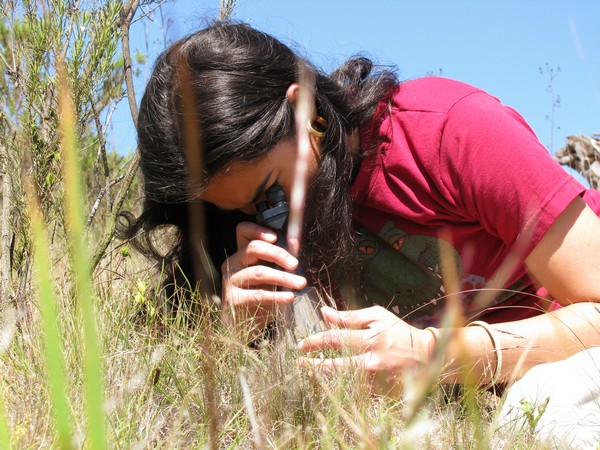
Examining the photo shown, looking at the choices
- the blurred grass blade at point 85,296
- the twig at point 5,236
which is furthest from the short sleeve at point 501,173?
the blurred grass blade at point 85,296

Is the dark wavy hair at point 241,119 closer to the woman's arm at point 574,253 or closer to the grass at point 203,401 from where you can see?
the grass at point 203,401

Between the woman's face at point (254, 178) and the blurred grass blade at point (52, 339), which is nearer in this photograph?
the blurred grass blade at point (52, 339)

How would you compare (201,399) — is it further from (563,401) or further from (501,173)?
(501,173)

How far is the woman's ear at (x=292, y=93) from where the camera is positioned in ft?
6.08

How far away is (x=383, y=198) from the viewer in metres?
1.93

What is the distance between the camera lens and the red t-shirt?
166cm

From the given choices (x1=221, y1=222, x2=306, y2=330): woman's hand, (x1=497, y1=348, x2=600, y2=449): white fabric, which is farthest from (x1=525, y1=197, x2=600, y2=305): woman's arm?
(x1=221, y1=222, x2=306, y2=330): woman's hand

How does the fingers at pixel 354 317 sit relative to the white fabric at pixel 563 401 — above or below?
above

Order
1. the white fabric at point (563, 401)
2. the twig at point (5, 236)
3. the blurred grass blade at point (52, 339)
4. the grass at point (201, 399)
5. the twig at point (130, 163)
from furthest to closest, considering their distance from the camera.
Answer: the twig at point (130, 163), the twig at point (5, 236), the white fabric at point (563, 401), the grass at point (201, 399), the blurred grass blade at point (52, 339)

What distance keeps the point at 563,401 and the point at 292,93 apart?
3.41 ft

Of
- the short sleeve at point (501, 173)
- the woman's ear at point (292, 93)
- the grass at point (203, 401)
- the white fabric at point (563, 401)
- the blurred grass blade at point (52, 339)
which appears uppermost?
the blurred grass blade at point (52, 339)

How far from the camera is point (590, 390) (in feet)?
4.59

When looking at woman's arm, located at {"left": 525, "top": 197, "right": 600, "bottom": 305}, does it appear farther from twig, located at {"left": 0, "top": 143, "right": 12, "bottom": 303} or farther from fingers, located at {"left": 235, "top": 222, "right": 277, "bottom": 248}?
twig, located at {"left": 0, "top": 143, "right": 12, "bottom": 303}

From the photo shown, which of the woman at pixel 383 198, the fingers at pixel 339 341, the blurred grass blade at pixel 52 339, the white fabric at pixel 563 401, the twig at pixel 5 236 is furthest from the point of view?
the twig at pixel 5 236
